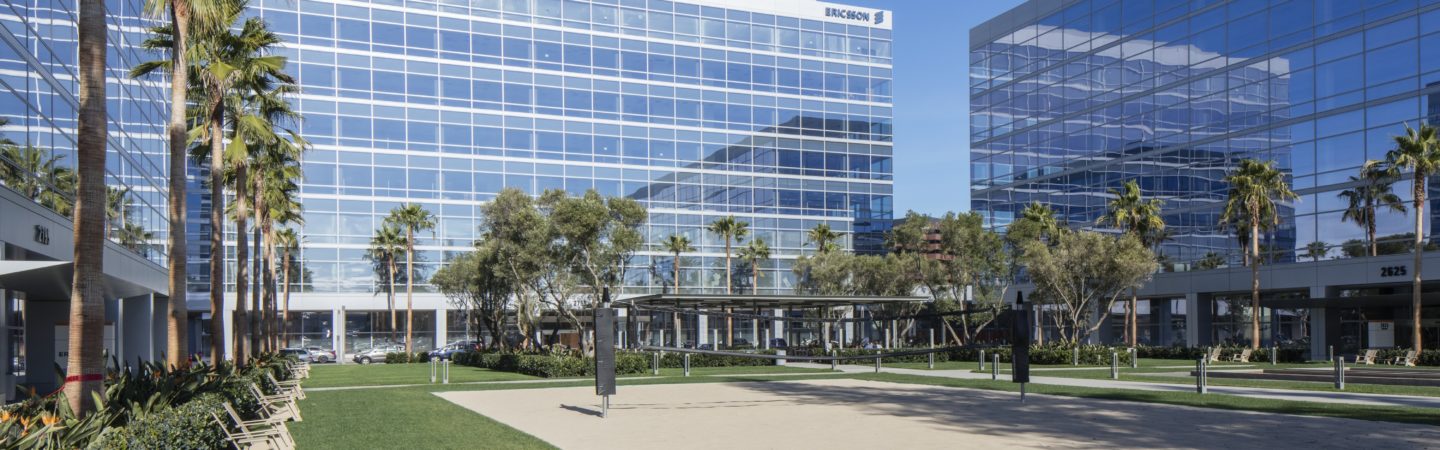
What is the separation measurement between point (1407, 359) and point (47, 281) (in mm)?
49210

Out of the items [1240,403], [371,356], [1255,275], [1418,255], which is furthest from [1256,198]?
[371,356]

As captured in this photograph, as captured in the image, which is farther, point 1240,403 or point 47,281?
point 1240,403

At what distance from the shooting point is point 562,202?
43.6m

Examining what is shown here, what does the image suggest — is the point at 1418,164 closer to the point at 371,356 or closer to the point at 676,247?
the point at 676,247

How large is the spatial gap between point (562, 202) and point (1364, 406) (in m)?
29.7

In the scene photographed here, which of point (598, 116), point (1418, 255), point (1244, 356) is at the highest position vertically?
point (598, 116)

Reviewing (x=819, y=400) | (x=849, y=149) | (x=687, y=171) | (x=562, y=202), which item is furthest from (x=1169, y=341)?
(x=819, y=400)

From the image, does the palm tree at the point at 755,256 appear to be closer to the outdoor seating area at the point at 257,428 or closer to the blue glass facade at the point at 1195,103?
the blue glass facade at the point at 1195,103

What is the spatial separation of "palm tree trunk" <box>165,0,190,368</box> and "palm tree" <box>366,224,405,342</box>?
47.2m

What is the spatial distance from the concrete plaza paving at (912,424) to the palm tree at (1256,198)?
31636 mm

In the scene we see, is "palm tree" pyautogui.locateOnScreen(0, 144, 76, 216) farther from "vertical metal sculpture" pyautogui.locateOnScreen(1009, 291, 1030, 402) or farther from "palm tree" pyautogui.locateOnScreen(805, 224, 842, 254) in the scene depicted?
"palm tree" pyautogui.locateOnScreen(805, 224, 842, 254)

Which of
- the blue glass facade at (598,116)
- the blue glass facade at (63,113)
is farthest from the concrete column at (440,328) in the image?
the blue glass facade at (63,113)

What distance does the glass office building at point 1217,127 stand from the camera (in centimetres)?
5134

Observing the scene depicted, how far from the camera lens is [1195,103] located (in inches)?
2448
